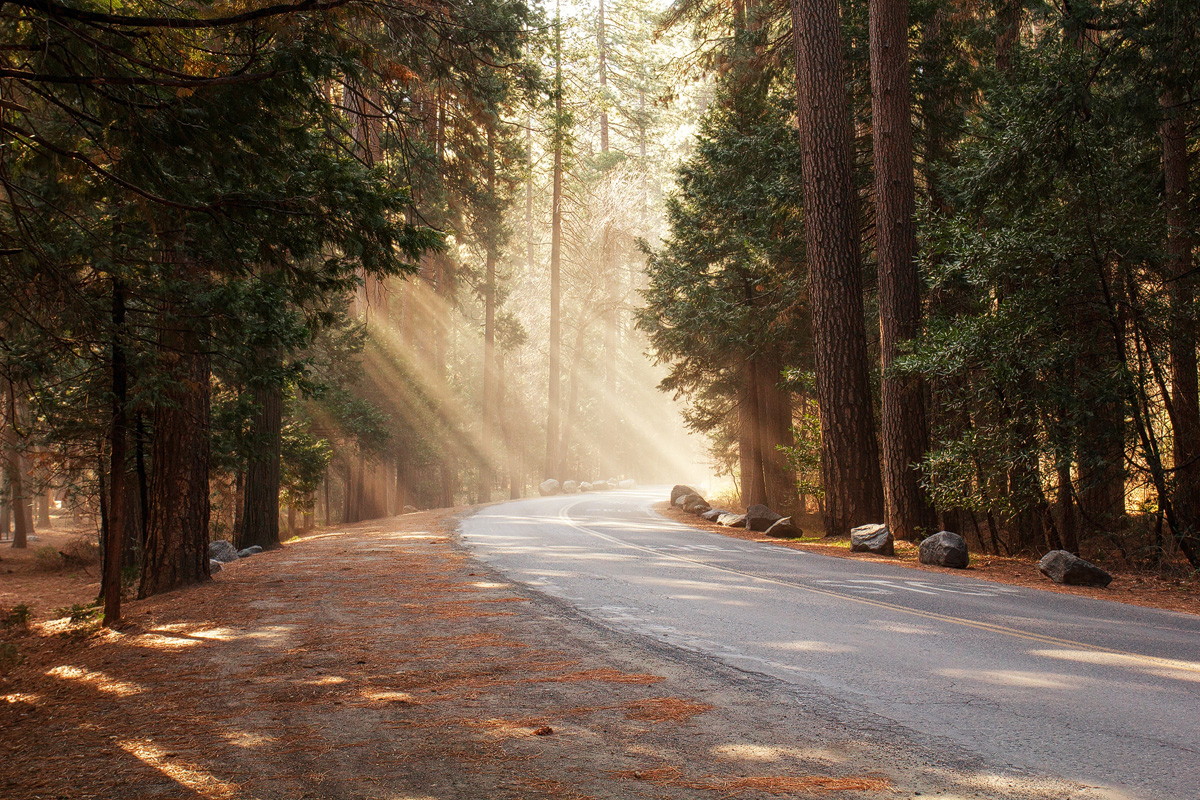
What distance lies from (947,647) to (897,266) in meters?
9.34

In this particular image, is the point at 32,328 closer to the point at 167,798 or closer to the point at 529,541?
the point at 167,798

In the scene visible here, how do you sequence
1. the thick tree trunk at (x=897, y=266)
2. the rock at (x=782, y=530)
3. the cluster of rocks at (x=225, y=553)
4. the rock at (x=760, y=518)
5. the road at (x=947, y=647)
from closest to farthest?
the road at (x=947, y=647) < the thick tree trunk at (x=897, y=266) < the cluster of rocks at (x=225, y=553) < the rock at (x=782, y=530) < the rock at (x=760, y=518)

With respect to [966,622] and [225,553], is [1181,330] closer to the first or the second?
[966,622]

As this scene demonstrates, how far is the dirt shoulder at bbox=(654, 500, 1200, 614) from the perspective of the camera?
336 inches

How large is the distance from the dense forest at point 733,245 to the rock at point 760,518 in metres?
1.64

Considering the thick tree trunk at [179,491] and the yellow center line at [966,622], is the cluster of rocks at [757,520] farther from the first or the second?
the thick tree trunk at [179,491]

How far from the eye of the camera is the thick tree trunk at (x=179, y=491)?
9.80 meters

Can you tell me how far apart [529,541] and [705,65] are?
43.8ft

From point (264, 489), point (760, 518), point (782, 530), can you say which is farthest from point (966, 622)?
point (264, 489)

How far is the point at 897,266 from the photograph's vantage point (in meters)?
13.9

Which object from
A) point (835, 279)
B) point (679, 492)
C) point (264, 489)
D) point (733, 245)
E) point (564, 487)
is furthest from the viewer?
point (564, 487)

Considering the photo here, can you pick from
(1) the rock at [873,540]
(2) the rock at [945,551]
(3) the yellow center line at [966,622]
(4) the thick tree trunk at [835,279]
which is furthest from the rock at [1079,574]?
(4) the thick tree trunk at [835,279]

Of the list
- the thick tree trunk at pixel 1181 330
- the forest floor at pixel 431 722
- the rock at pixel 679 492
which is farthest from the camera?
the rock at pixel 679 492

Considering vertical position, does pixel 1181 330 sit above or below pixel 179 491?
above
